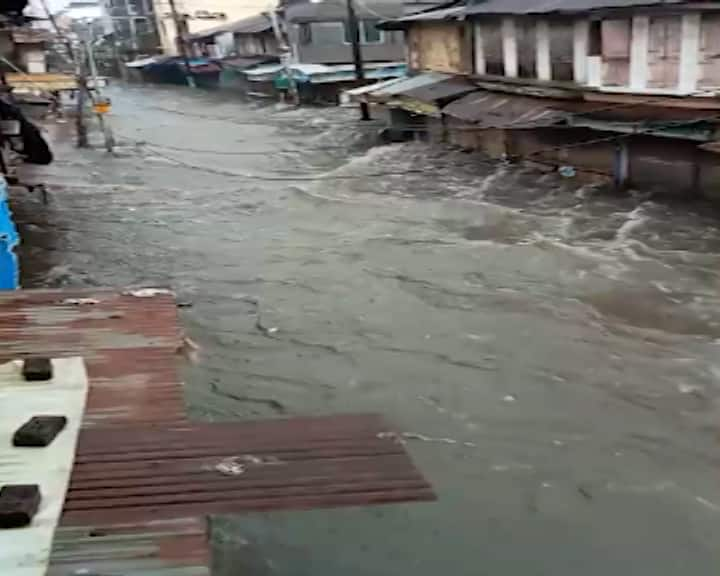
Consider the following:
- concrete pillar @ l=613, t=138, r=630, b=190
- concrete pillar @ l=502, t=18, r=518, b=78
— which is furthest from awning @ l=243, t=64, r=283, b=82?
concrete pillar @ l=613, t=138, r=630, b=190

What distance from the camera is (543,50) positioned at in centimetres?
2133

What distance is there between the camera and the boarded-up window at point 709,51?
16.1m

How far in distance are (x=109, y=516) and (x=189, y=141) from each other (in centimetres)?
3015

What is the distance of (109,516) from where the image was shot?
342 centimetres

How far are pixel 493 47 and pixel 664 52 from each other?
761 cm

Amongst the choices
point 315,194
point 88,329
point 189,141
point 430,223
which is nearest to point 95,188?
point 315,194

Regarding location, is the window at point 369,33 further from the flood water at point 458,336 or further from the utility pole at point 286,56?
the flood water at point 458,336

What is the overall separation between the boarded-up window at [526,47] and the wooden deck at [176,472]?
1880 cm

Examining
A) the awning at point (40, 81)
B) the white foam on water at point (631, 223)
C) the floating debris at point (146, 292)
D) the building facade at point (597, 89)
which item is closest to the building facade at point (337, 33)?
the awning at point (40, 81)

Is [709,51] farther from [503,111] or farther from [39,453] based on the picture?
[39,453]

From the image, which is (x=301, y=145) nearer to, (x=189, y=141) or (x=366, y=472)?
(x=189, y=141)

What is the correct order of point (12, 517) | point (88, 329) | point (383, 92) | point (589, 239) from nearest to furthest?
point (12, 517)
point (88, 329)
point (589, 239)
point (383, 92)

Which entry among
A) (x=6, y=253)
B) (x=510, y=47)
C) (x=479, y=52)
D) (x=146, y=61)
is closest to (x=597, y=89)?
(x=510, y=47)

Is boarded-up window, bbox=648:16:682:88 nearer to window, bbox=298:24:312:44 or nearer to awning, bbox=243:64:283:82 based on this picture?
window, bbox=298:24:312:44
